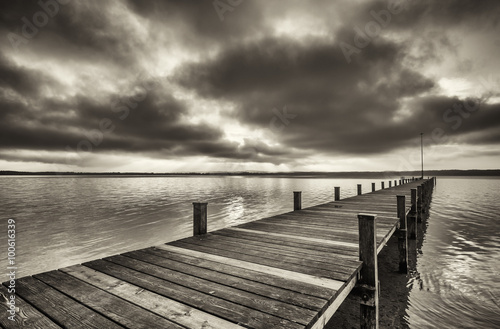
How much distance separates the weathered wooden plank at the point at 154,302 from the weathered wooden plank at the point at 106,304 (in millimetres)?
74

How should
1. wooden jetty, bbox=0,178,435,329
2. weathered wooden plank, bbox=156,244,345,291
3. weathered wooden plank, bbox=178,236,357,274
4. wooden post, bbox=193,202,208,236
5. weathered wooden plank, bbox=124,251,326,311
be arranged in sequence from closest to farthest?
wooden jetty, bbox=0,178,435,329, weathered wooden plank, bbox=124,251,326,311, weathered wooden plank, bbox=156,244,345,291, weathered wooden plank, bbox=178,236,357,274, wooden post, bbox=193,202,208,236

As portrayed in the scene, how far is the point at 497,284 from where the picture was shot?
301 inches

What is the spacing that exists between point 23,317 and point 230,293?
241 cm

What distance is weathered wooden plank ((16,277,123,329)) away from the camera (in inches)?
110

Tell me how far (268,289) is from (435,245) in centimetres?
1265

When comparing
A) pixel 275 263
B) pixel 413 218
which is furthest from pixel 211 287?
pixel 413 218

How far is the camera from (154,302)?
3.24 metres

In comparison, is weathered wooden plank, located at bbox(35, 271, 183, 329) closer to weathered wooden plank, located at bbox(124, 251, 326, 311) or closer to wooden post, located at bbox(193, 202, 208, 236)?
weathered wooden plank, located at bbox(124, 251, 326, 311)

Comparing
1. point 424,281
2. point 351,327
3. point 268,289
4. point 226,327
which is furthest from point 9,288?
point 424,281

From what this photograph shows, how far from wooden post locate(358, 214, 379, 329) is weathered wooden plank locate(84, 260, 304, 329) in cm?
241

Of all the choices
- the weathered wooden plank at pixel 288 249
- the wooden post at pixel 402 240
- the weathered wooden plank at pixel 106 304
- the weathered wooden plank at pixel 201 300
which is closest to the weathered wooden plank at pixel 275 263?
the weathered wooden plank at pixel 288 249

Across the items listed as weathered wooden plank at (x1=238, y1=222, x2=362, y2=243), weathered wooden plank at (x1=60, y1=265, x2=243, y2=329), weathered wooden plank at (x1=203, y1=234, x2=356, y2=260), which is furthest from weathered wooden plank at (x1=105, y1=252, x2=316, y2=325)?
weathered wooden plank at (x1=238, y1=222, x2=362, y2=243)

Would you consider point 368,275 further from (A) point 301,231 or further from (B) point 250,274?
(A) point 301,231

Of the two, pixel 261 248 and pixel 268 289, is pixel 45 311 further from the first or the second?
pixel 261 248
